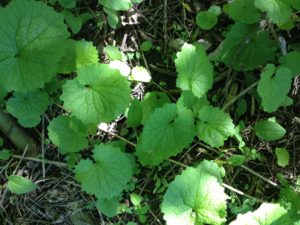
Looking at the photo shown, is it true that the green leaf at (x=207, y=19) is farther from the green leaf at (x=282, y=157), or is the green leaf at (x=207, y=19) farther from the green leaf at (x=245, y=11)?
the green leaf at (x=282, y=157)

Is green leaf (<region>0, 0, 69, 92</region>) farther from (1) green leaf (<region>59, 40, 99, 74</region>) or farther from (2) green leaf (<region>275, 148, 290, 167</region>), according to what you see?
(2) green leaf (<region>275, 148, 290, 167</region>)

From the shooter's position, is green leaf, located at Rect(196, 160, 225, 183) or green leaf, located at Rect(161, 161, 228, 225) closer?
green leaf, located at Rect(161, 161, 228, 225)

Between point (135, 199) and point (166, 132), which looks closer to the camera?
point (166, 132)

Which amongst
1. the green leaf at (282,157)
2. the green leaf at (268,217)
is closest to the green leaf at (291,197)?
the green leaf at (282,157)

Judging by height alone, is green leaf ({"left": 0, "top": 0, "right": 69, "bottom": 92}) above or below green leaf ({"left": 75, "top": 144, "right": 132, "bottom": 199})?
above

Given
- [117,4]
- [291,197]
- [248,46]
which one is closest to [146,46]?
[117,4]

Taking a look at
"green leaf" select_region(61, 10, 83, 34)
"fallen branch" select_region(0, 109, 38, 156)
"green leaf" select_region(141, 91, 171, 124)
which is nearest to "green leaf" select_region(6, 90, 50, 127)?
"fallen branch" select_region(0, 109, 38, 156)

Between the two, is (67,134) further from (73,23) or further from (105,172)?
(73,23)

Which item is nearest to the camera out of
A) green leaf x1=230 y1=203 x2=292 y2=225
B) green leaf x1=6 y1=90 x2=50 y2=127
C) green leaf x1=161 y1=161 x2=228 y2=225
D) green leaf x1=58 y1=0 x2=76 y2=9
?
green leaf x1=230 y1=203 x2=292 y2=225
